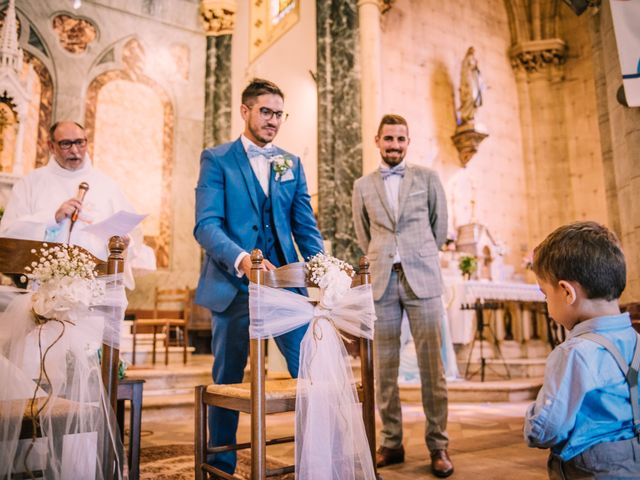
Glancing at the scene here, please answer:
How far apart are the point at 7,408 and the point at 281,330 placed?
950 mm

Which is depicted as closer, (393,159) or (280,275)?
(280,275)

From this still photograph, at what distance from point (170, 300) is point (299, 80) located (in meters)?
4.13

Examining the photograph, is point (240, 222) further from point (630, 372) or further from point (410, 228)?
point (630, 372)

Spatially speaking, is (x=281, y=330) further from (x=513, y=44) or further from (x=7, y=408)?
(x=513, y=44)

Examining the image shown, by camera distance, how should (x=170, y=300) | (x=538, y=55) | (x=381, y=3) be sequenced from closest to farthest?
(x=381, y=3) → (x=170, y=300) → (x=538, y=55)

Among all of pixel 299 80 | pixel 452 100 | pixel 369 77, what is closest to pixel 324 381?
pixel 369 77

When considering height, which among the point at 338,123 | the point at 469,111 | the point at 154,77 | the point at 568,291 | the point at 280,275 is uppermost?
the point at 154,77

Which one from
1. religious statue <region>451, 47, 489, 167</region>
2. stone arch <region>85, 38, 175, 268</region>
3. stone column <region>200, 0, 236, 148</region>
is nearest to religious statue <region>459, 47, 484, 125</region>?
religious statue <region>451, 47, 489, 167</region>

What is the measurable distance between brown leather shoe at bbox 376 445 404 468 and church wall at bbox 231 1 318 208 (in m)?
5.30

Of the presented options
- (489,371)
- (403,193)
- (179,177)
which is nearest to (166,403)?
(403,193)

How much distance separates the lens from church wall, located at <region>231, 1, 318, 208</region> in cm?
830

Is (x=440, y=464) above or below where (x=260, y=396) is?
below

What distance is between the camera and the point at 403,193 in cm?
326

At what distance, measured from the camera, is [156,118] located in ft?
33.6
